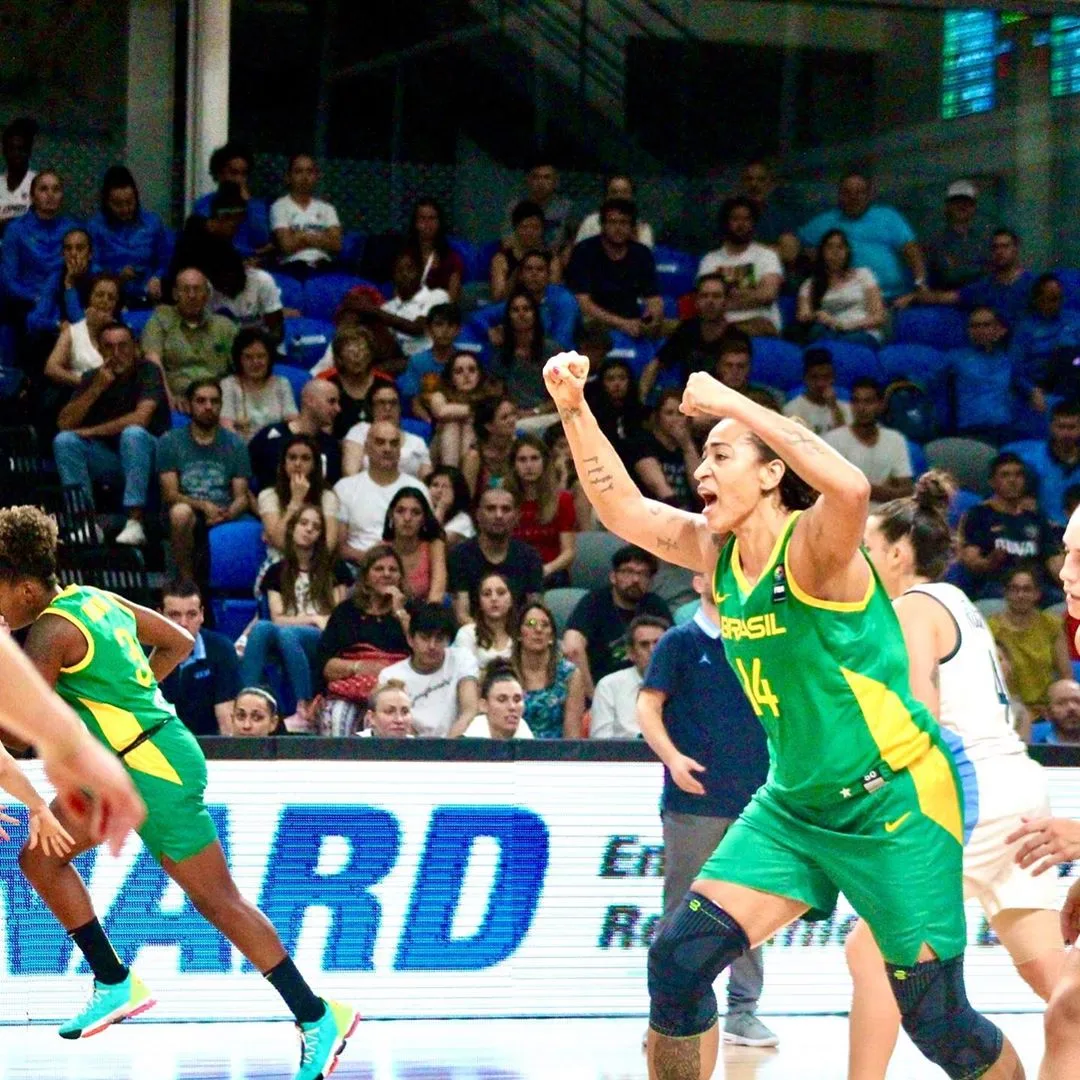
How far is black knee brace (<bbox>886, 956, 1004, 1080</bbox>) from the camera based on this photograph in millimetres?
4684

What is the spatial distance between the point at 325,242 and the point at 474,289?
1.11m

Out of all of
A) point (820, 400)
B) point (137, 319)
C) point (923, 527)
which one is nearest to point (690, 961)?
point (923, 527)

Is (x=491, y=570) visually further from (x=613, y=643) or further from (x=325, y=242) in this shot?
(x=325, y=242)

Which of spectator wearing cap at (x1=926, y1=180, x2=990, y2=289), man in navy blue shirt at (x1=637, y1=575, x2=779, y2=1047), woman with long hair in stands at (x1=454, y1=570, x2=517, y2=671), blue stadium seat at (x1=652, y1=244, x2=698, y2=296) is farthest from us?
spectator wearing cap at (x1=926, y1=180, x2=990, y2=289)

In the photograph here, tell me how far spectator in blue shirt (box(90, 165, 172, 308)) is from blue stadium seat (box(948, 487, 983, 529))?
5.20 metres

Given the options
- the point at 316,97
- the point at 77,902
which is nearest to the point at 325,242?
the point at 316,97

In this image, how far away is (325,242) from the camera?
13.9m

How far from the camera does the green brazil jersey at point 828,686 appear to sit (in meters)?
4.73

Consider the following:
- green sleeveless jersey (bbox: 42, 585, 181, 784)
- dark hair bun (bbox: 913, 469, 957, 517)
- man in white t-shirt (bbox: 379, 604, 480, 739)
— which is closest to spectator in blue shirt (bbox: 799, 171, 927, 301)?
man in white t-shirt (bbox: 379, 604, 480, 739)

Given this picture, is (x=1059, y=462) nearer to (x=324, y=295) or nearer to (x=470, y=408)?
(x=470, y=408)

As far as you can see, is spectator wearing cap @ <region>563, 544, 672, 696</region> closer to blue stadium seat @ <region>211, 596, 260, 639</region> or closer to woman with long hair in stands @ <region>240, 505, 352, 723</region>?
woman with long hair in stands @ <region>240, 505, 352, 723</region>

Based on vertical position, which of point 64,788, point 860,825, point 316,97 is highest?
point 316,97

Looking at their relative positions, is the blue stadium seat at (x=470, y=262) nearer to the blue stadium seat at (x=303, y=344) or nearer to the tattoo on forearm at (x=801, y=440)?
the blue stadium seat at (x=303, y=344)

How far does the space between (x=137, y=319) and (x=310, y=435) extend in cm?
190
